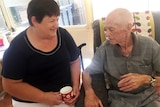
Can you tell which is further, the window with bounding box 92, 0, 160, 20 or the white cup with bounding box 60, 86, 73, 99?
the window with bounding box 92, 0, 160, 20

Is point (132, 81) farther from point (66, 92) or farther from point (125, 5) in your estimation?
point (125, 5)

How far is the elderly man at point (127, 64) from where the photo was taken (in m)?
1.24

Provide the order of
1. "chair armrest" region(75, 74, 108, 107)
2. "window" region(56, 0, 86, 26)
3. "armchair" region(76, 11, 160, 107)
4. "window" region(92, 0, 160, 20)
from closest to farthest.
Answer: "chair armrest" region(75, 74, 108, 107) < "armchair" region(76, 11, 160, 107) < "window" region(92, 0, 160, 20) < "window" region(56, 0, 86, 26)

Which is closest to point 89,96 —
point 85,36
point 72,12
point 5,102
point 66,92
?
point 66,92

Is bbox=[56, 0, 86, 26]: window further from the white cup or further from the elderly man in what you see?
the white cup

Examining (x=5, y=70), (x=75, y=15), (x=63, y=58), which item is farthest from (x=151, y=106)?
(x=75, y=15)

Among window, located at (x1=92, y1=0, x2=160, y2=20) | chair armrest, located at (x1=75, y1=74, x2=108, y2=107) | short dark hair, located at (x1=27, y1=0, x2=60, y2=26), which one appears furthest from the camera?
window, located at (x1=92, y1=0, x2=160, y2=20)

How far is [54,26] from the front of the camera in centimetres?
124

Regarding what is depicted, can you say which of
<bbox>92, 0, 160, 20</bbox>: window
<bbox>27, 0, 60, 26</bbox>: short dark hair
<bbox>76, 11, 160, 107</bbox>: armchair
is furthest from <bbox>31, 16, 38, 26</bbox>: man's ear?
<bbox>92, 0, 160, 20</bbox>: window

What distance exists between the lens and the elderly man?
1237mm

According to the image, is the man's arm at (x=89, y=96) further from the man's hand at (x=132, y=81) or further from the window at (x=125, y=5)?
the window at (x=125, y=5)

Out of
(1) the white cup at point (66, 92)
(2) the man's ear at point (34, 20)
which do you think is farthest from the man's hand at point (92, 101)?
(2) the man's ear at point (34, 20)

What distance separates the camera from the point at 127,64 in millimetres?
1339

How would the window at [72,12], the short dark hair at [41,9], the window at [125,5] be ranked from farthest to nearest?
the window at [72,12] < the window at [125,5] < the short dark hair at [41,9]
